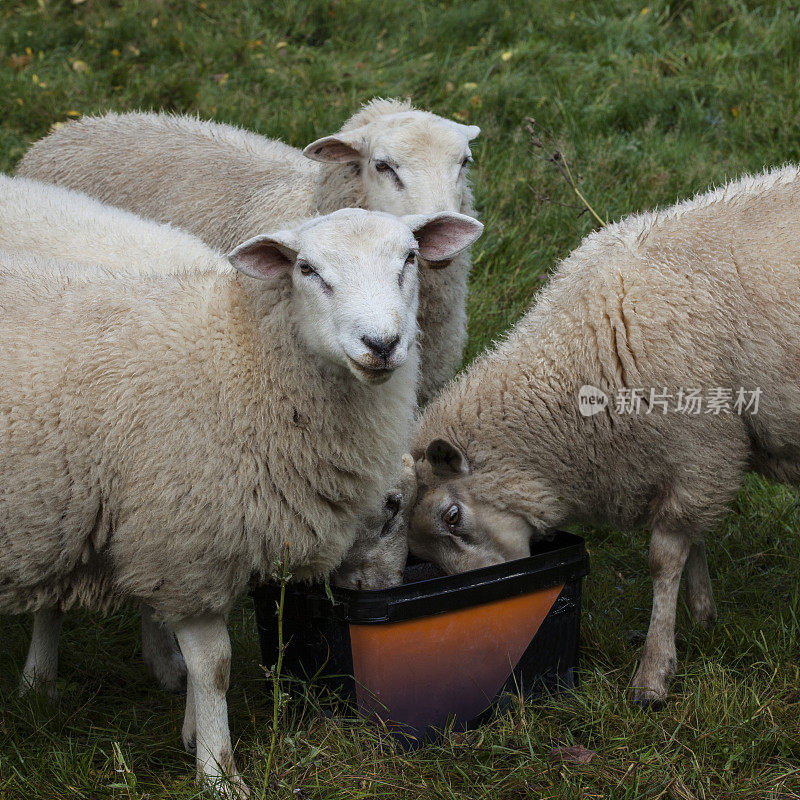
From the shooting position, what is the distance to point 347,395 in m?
2.52

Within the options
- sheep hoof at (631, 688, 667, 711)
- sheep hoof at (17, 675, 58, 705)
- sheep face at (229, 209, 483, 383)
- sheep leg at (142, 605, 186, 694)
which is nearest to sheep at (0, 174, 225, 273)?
sheep face at (229, 209, 483, 383)

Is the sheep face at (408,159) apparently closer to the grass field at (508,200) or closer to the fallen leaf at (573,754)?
the grass field at (508,200)

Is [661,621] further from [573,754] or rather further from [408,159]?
[408,159]

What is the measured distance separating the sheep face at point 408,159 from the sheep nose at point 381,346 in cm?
132

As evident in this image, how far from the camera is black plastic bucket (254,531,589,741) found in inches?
106

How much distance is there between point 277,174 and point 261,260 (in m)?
2.04

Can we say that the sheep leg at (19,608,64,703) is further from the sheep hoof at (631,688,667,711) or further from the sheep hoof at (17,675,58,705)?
the sheep hoof at (631,688,667,711)

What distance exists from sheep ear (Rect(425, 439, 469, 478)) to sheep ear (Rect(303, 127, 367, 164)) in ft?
4.05

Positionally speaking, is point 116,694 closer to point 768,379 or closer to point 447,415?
point 447,415

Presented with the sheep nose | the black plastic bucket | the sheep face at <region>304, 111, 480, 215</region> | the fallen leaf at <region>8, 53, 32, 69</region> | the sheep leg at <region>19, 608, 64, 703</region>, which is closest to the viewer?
the sheep nose

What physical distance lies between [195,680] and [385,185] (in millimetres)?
1840

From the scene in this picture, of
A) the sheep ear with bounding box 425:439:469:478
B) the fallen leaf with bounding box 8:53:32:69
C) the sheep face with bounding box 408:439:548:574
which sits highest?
the sheep ear with bounding box 425:439:469:478

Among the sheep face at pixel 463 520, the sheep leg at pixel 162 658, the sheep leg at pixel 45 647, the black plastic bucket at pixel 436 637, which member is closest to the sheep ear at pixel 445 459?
the sheep face at pixel 463 520

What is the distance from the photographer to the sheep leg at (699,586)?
11.0 feet
